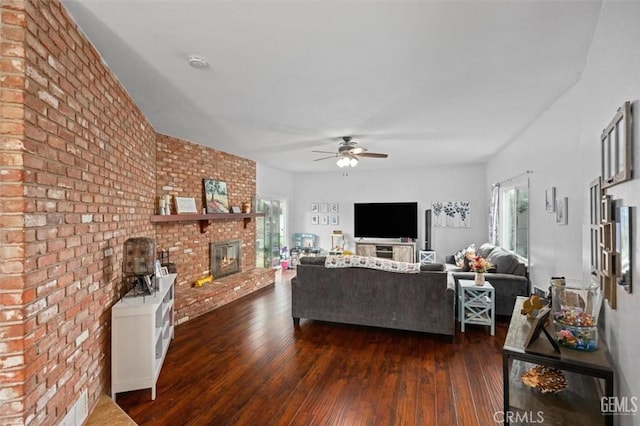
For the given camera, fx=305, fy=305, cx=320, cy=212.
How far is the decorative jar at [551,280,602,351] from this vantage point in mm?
1651

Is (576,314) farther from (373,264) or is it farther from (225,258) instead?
(225,258)

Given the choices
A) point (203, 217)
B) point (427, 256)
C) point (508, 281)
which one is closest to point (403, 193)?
point (427, 256)

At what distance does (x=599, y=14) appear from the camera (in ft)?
6.04

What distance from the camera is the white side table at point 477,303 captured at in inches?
147

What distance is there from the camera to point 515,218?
4879 mm

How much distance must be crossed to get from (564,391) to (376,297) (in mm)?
2079

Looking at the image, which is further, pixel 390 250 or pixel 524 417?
pixel 390 250

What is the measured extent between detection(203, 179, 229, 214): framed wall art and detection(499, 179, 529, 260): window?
4893 millimetres

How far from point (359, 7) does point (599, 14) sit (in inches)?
57.5

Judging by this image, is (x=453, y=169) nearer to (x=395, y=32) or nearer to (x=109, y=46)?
(x=395, y=32)

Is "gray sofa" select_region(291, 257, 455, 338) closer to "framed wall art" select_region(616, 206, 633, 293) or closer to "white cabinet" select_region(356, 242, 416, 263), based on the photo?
"framed wall art" select_region(616, 206, 633, 293)

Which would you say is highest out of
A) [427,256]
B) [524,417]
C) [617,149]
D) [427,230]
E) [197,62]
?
[197,62]

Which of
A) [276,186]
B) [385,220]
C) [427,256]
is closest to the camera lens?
[427,256]

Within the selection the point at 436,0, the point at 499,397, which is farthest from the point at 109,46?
the point at 499,397
